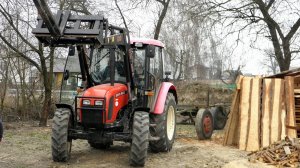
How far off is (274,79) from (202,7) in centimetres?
609

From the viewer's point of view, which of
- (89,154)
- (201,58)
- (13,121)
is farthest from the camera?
(201,58)

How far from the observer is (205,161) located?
27.8 ft

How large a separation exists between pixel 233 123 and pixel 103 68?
4.01 metres

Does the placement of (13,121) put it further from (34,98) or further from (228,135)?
(228,135)

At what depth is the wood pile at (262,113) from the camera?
10.1 metres

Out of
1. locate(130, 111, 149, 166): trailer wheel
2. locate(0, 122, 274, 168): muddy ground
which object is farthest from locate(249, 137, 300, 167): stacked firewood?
locate(130, 111, 149, 166): trailer wheel

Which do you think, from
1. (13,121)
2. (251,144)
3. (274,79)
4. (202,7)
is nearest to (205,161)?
(251,144)

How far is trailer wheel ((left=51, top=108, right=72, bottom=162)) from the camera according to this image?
7.91m

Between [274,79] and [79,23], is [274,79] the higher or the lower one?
the lower one

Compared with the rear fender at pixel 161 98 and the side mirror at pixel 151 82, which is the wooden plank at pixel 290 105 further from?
the side mirror at pixel 151 82

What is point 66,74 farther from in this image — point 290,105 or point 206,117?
point 290,105

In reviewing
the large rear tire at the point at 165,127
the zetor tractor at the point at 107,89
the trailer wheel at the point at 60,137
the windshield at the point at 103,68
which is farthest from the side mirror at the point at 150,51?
the trailer wheel at the point at 60,137

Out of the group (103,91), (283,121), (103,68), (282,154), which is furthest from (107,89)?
(283,121)

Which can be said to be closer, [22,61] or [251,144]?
[251,144]
